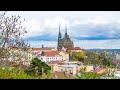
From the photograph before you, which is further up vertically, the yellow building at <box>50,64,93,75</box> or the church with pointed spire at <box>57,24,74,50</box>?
the church with pointed spire at <box>57,24,74,50</box>

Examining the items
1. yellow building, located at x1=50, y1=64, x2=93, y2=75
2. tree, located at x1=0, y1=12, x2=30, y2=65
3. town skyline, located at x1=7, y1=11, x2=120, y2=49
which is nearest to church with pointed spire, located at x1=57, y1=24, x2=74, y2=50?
town skyline, located at x1=7, y1=11, x2=120, y2=49

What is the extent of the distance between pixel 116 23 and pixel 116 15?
0.25 feet

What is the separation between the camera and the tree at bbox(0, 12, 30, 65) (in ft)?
9.25

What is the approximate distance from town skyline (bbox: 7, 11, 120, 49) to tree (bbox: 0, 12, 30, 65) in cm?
38

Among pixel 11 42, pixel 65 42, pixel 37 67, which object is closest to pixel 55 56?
pixel 65 42

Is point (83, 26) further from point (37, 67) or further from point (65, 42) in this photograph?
point (37, 67)

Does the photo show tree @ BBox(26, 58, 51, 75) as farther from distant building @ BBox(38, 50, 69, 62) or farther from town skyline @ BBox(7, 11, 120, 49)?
town skyline @ BBox(7, 11, 120, 49)

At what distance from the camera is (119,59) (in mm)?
2441

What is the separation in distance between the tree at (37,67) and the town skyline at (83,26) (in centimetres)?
21

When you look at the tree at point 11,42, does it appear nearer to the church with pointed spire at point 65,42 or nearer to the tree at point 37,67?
the tree at point 37,67

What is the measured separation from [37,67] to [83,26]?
0.61 metres
